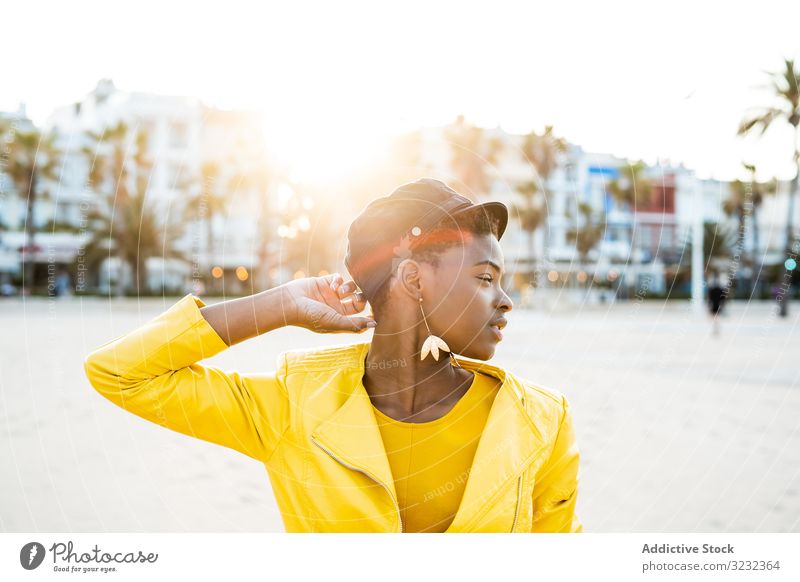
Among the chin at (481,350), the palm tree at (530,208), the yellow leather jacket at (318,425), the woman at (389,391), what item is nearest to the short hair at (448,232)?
the woman at (389,391)

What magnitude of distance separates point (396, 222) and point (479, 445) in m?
0.60

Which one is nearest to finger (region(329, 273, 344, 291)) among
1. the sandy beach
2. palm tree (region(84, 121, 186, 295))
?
palm tree (region(84, 121, 186, 295))

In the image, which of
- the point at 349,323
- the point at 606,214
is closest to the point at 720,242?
the point at 606,214

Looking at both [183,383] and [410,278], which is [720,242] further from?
[183,383]

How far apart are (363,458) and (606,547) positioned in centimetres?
119

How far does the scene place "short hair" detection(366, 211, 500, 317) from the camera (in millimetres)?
1876

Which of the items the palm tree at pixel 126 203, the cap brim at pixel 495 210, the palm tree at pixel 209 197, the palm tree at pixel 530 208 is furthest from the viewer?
the palm tree at pixel 126 203

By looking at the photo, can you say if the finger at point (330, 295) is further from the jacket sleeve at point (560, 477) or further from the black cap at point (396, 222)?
the jacket sleeve at point (560, 477)

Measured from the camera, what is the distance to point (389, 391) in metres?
2.06

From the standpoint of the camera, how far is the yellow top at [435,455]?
1968 millimetres

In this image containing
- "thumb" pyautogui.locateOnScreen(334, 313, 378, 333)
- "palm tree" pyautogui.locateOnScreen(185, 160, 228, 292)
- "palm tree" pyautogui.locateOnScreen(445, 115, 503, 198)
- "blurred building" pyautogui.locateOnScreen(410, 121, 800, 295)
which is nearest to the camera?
"thumb" pyautogui.locateOnScreen(334, 313, 378, 333)

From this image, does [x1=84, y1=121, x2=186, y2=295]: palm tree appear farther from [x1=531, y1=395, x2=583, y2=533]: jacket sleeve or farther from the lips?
[x1=531, y1=395, x2=583, y2=533]: jacket sleeve

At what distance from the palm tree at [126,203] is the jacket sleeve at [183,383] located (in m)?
0.31

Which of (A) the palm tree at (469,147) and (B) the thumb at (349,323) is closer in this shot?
(B) the thumb at (349,323)
